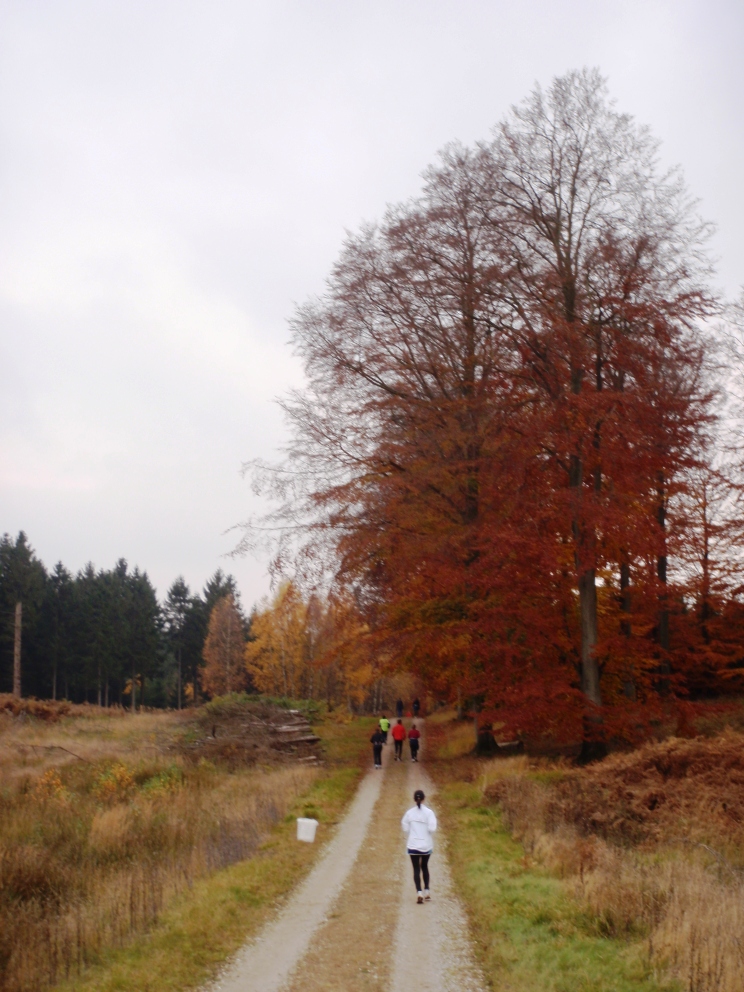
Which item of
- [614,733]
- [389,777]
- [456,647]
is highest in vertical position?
[456,647]

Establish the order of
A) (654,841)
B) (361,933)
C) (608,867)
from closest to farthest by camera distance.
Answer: (361,933), (608,867), (654,841)

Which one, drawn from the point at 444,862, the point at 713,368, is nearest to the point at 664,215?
the point at 713,368

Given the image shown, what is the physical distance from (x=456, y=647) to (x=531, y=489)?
4689 mm

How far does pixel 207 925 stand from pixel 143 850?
215 inches

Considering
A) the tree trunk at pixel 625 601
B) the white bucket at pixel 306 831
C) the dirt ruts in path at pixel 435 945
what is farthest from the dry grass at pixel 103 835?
the tree trunk at pixel 625 601

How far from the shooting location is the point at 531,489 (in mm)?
18750

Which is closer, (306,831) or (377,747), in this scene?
(306,831)

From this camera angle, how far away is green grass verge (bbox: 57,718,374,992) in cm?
800

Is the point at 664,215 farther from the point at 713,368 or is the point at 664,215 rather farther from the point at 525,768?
the point at 525,768

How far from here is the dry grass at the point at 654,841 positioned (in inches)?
295

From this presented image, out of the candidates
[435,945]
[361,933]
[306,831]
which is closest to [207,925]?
[361,933]

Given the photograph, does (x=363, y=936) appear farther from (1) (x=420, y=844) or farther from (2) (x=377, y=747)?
(2) (x=377, y=747)

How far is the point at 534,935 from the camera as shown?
28.7ft

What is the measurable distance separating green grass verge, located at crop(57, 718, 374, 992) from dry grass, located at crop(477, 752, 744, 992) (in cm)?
400
